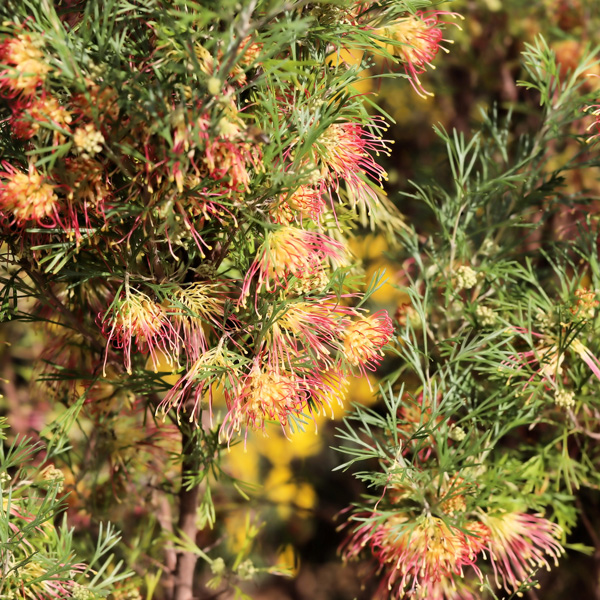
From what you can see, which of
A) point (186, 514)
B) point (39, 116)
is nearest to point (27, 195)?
point (39, 116)

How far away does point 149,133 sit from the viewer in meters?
0.32

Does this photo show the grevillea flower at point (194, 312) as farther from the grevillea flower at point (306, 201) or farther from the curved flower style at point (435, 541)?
the curved flower style at point (435, 541)

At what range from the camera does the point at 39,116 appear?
31 centimetres

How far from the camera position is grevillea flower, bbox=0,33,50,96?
0.97ft

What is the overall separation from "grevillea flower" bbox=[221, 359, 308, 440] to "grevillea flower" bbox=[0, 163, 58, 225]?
144mm

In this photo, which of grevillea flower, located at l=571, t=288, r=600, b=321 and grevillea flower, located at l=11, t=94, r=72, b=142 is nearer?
grevillea flower, located at l=11, t=94, r=72, b=142

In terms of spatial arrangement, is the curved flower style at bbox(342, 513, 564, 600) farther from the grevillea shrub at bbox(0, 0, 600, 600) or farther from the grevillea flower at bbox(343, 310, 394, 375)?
the grevillea flower at bbox(343, 310, 394, 375)

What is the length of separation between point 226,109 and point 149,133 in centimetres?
4

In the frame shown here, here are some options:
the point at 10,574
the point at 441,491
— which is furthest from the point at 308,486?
the point at 10,574

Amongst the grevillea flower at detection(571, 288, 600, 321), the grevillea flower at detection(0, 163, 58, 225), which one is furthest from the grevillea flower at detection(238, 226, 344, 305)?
the grevillea flower at detection(571, 288, 600, 321)

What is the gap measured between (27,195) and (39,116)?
0.13 ft

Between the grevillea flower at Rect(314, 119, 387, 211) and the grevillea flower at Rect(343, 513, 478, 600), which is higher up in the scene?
the grevillea flower at Rect(314, 119, 387, 211)

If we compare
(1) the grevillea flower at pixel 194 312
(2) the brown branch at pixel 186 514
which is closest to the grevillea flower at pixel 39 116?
(1) the grevillea flower at pixel 194 312

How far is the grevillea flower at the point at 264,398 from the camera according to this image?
363 millimetres
